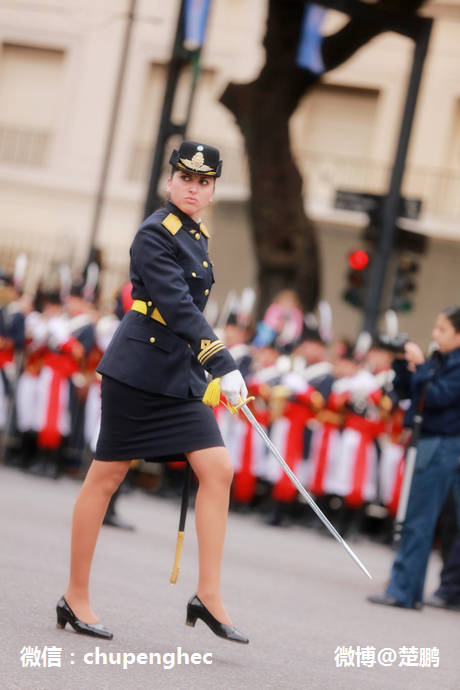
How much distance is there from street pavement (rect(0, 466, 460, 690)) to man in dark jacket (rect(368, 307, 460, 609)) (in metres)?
0.22

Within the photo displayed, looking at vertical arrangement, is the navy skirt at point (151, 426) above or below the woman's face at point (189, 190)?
below

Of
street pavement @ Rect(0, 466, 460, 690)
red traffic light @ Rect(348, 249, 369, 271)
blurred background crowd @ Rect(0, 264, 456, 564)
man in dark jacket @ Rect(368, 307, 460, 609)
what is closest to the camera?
street pavement @ Rect(0, 466, 460, 690)

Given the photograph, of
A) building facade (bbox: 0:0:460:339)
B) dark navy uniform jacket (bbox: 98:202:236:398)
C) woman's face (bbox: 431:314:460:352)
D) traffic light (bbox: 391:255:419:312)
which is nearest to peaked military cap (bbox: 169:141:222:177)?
dark navy uniform jacket (bbox: 98:202:236:398)

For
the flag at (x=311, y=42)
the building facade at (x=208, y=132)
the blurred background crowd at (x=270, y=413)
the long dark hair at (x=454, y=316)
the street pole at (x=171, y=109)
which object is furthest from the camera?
the building facade at (x=208, y=132)

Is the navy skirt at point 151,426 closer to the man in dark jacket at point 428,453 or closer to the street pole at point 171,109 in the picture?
the man in dark jacket at point 428,453

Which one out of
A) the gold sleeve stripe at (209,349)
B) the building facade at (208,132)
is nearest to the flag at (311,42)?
the building facade at (208,132)

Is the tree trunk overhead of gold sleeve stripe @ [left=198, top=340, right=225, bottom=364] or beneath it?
overhead

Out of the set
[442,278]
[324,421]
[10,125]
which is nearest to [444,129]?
[442,278]

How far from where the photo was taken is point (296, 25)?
18172 mm

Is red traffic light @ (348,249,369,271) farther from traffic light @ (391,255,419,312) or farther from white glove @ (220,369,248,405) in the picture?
white glove @ (220,369,248,405)

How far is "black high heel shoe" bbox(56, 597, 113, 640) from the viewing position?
20.0 ft

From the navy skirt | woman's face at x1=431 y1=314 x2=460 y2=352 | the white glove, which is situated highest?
woman's face at x1=431 y1=314 x2=460 y2=352

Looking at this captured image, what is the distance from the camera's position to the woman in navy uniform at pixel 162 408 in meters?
6.11

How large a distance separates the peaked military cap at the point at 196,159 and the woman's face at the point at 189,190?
0.05 metres
